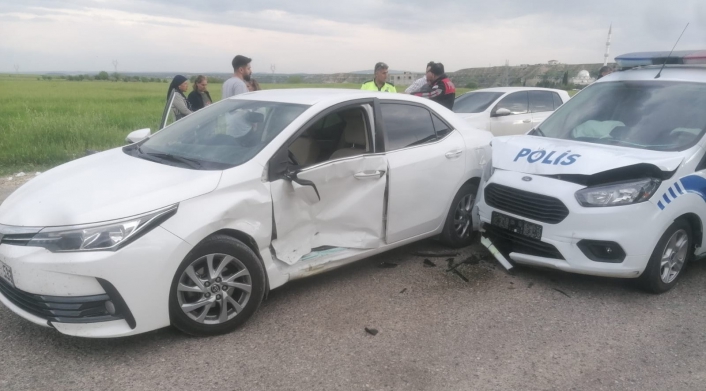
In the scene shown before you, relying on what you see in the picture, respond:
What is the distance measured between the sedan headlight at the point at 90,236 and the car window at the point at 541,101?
30.3 feet

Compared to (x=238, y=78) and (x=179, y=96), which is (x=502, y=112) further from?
(x=179, y=96)

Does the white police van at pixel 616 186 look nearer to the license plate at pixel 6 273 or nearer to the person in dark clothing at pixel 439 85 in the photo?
the person in dark clothing at pixel 439 85

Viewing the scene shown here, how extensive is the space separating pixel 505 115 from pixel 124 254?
8485 millimetres

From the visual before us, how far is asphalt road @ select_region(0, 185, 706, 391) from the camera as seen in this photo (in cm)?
319

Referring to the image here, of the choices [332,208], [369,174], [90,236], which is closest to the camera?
[90,236]

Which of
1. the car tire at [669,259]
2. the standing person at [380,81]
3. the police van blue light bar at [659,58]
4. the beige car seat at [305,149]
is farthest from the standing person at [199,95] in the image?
the car tire at [669,259]

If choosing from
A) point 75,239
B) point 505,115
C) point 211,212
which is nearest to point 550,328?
point 211,212

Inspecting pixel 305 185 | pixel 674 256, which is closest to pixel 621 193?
pixel 674 256

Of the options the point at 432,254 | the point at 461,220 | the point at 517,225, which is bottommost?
the point at 432,254

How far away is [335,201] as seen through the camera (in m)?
4.29

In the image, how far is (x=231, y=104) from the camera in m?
4.82

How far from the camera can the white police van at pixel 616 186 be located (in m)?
4.30

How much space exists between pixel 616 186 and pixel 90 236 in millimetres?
3723

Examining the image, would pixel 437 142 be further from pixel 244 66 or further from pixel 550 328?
pixel 244 66
